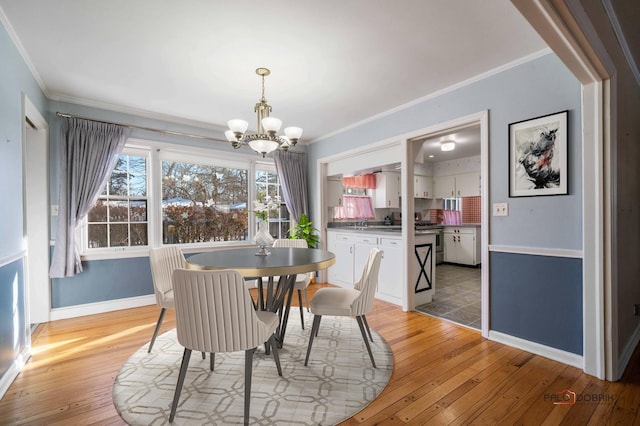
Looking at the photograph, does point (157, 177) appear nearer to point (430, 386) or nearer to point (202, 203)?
point (202, 203)

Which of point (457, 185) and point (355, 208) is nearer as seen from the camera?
point (355, 208)

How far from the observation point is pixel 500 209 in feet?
8.66

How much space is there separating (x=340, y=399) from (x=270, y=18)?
2.51 m

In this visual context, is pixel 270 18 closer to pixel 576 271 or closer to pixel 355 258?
pixel 576 271

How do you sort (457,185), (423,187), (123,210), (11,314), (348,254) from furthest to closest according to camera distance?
(423,187) < (457,185) < (348,254) < (123,210) < (11,314)

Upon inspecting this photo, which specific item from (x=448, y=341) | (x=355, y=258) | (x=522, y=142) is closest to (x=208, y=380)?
(x=448, y=341)

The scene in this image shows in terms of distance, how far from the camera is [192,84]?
116 inches

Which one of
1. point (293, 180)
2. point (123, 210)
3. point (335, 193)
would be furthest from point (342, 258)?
point (123, 210)

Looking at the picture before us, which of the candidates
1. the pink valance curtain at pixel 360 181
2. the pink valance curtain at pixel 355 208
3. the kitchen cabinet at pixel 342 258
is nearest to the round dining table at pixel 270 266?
the kitchen cabinet at pixel 342 258

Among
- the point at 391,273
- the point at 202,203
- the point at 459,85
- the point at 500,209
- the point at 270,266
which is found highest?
the point at 459,85

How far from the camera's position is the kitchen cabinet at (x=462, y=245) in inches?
244

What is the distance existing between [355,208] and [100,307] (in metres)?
4.66

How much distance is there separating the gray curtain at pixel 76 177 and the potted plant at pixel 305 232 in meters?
2.66

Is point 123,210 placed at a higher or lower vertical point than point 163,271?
higher
